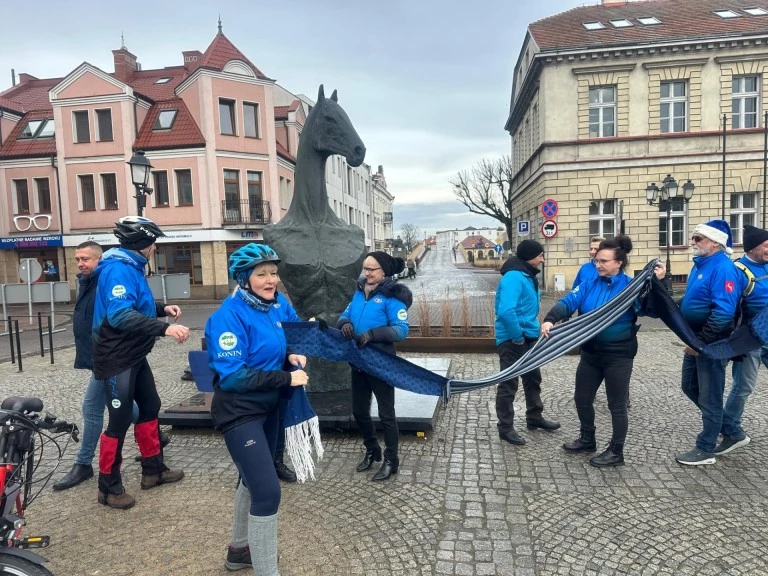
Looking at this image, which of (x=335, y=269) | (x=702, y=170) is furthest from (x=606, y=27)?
(x=335, y=269)

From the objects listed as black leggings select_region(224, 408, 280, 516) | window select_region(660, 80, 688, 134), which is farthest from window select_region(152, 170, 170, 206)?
black leggings select_region(224, 408, 280, 516)

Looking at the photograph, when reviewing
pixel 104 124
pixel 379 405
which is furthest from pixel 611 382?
pixel 104 124

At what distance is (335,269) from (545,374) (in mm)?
3990

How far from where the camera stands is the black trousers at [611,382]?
4.52 meters

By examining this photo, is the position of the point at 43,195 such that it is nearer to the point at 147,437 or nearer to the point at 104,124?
the point at 104,124

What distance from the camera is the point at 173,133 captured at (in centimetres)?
2603

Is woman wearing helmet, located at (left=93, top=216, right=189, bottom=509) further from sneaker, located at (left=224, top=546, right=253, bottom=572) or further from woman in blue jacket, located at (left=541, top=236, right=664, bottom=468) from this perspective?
woman in blue jacket, located at (left=541, top=236, right=664, bottom=468)

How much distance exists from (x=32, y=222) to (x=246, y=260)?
30.0 metres

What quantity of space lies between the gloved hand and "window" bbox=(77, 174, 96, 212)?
27204 mm

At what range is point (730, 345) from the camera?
4.32 meters

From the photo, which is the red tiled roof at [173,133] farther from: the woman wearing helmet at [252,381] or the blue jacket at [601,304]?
the woman wearing helmet at [252,381]

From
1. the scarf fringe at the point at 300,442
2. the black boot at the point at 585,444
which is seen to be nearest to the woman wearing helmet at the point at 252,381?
the scarf fringe at the point at 300,442

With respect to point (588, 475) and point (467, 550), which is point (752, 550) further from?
point (467, 550)

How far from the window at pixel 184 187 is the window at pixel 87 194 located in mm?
4488
